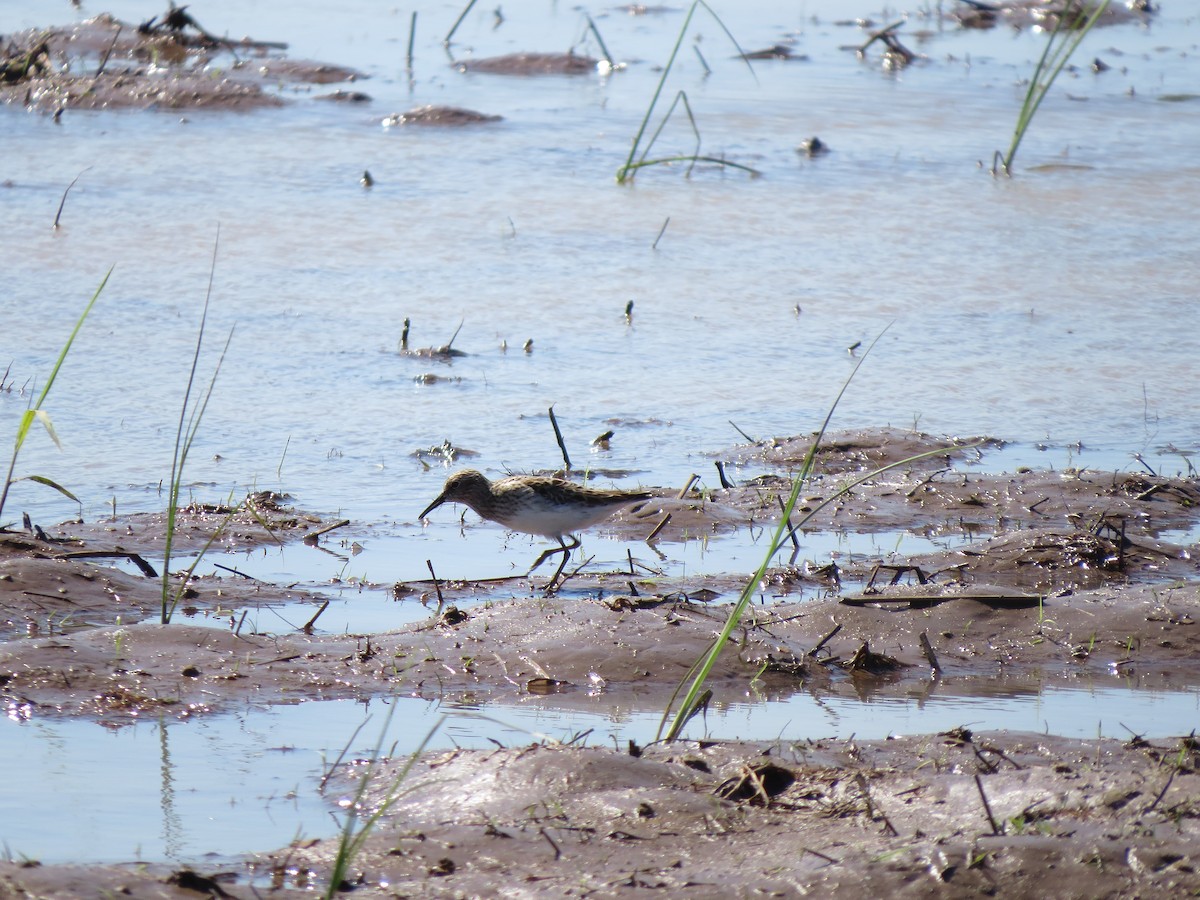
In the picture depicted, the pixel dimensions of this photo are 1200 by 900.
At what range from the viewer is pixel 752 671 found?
604 centimetres

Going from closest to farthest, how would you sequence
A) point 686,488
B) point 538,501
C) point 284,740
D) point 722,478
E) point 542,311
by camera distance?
point 284,740, point 538,501, point 686,488, point 722,478, point 542,311

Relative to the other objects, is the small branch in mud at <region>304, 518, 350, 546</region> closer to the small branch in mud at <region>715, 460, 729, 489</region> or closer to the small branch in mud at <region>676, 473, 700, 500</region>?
the small branch in mud at <region>676, 473, 700, 500</region>

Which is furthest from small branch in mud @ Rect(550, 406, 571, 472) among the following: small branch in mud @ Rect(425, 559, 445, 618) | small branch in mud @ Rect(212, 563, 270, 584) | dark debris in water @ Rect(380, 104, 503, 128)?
dark debris in water @ Rect(380, 104, 503, 128)

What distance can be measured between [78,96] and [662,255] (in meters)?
6.99

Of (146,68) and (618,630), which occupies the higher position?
(146,68)

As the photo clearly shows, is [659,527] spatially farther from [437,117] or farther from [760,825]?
[437,117]

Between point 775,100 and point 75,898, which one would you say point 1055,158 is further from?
point 75,898

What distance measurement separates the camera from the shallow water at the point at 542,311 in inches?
265

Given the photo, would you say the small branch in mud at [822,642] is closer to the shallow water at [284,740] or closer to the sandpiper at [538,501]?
the shallow water at [284,740]

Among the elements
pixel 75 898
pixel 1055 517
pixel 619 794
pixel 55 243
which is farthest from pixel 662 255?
pixel 75 898

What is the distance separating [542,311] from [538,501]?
4.02 m

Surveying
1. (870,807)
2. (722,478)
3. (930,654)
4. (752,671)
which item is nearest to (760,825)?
(870,807)

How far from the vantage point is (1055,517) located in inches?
309

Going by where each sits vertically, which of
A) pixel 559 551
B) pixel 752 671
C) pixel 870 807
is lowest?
pixel 559 551
